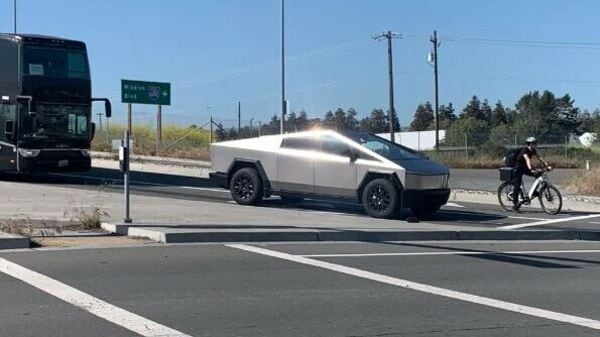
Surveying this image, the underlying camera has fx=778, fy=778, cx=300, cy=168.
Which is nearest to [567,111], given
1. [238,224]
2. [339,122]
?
[339,122]

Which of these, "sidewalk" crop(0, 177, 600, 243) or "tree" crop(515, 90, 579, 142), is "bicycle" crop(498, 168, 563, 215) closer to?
"sidewalk" crop(0, 177, 600, 243)

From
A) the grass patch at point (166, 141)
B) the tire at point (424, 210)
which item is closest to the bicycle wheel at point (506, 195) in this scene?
the tire at point (424, 210)

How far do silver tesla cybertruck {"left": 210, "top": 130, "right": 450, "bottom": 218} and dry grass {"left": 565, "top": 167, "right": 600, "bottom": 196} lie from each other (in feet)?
27.6

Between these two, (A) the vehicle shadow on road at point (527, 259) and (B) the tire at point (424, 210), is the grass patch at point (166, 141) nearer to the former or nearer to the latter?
(B) the tire at point (424, 210)

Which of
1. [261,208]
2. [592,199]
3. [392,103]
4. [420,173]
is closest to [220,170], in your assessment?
[261,208]

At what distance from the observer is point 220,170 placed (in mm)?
17750

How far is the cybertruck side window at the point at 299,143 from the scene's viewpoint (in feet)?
54.5

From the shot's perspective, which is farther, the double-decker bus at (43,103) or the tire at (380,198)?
the double-decker bus at (43,103)

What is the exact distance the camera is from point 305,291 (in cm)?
838

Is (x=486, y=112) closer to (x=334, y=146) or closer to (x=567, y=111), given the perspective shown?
(x=567, y=111)

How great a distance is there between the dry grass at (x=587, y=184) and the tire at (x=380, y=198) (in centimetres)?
955

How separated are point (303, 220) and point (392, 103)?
44.8m

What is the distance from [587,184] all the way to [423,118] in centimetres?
10895

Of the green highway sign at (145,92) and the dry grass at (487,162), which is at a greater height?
the green highway sign at (145,92)
